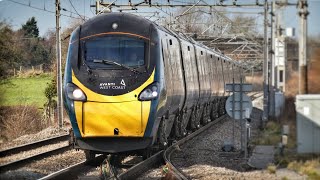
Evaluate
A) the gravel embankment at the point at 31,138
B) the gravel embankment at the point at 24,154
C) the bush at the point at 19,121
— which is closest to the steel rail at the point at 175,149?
the gravel embankment at the point at 24,154

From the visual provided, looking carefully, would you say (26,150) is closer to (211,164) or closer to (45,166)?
(45,166)

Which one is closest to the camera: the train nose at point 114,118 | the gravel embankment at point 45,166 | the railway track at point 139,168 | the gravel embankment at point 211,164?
the railway track at point 139,168

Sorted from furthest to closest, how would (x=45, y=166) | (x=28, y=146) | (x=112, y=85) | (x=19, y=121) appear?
(x=19, y=121)
(x=28, y=146)
(x=45, y=166)
(x=112, y=85)

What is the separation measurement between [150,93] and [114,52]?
114 centimetres

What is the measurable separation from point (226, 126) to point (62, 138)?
29.8 feet

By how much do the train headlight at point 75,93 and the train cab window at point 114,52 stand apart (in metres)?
0.56

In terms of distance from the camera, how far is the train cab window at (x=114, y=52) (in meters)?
13.3

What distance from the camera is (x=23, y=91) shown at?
35094 mm

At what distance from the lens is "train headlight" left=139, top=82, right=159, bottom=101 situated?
13.0m

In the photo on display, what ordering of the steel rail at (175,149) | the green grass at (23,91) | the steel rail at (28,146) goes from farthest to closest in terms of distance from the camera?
the green grass at (23,91) < the steel rail at (28,146) < the steel rail at (175,149)

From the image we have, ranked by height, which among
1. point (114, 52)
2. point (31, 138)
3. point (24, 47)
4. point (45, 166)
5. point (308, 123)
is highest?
point (24, 47)

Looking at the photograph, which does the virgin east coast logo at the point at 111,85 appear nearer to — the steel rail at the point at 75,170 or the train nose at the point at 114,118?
the train nose at the point at 114,118

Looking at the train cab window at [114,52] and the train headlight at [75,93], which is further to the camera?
the train cab window at [114,52]

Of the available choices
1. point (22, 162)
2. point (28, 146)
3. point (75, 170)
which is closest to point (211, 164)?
point (75, 170)
